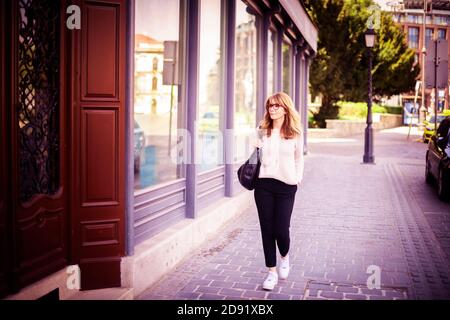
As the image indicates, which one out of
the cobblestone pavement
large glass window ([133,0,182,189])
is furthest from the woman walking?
large glass window ([133,0,182,189])

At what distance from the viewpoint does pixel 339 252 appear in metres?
6.68

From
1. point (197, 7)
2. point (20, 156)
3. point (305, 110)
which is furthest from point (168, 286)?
point (305, 110)

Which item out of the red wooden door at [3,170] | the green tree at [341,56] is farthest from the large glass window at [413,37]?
the red wooden door at [3,170]

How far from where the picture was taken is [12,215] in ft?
13.0

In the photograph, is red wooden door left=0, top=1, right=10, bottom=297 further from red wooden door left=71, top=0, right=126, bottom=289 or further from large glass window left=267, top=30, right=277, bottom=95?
large glass window left=267, top=30, right=277, bottom=95

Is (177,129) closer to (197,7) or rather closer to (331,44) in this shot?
(197,7)

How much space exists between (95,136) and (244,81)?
235 inches

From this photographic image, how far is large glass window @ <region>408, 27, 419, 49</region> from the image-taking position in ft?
274

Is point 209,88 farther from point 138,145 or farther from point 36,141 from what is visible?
point 36,141

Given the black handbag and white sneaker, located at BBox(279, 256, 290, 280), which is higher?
the black handbag

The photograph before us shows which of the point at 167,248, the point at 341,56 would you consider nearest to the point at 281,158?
the point at 167,248

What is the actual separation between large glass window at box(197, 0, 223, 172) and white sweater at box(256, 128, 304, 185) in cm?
258

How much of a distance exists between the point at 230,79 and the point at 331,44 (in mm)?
25461

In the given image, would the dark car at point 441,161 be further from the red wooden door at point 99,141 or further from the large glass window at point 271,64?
the red wooden door at point 99,141
